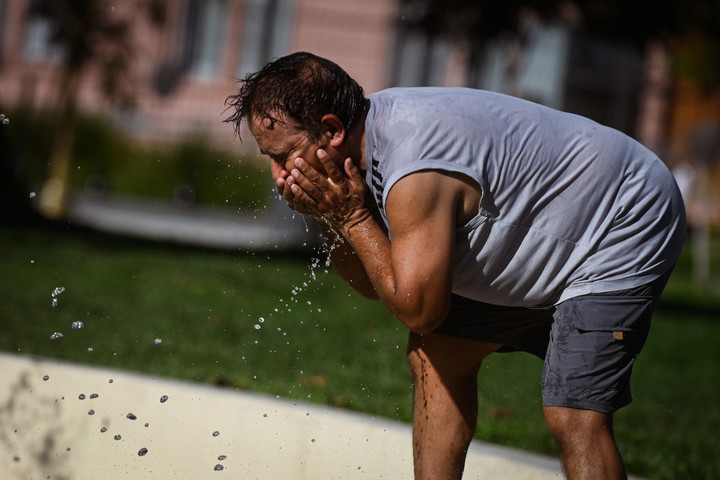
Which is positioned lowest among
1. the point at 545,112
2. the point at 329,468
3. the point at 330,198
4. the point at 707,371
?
the point at 707,371

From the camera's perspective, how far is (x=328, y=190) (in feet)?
7.90

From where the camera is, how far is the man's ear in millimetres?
2377

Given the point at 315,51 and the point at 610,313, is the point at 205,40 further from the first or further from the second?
the point at 610,313

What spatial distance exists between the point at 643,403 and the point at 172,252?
553 cm

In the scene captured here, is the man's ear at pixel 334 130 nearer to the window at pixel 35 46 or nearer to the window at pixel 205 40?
the window at pixel 35 46

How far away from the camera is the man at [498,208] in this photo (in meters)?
2.31

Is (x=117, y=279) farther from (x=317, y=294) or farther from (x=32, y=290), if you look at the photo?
(x=317, y=294)

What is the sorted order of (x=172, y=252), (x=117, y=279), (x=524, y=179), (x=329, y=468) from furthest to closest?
1. (x=172, y=252)
2. (x=117, y=279)
3. (x=329, y=468)
4. (x=524, y=179)

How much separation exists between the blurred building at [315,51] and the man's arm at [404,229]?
1130cm

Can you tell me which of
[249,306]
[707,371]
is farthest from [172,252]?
[707,371]

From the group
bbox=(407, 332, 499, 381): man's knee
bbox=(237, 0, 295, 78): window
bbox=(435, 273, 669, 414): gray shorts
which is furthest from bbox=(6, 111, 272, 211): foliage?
bbox=(435, 273, 669, 414): gray shorts

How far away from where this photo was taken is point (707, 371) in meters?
7.06

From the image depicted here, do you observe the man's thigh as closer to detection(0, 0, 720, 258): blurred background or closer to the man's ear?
the man's ear

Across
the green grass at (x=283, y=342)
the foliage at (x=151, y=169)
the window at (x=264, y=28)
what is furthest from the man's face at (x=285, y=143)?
the window at (x=264, y=28)
